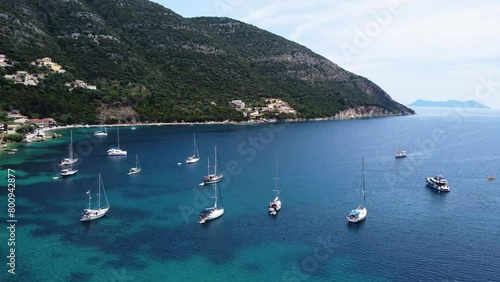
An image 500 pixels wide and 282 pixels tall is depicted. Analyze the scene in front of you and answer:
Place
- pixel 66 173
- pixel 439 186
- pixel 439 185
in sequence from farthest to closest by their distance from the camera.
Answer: pixel 66 173
pixel 439 185
pixel 439 186

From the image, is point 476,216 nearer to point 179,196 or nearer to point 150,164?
point 179,196

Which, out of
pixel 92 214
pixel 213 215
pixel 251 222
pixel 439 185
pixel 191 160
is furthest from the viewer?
pixel 191 160

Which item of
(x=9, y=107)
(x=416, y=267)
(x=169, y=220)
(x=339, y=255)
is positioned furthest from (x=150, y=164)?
(x=9, y=107)

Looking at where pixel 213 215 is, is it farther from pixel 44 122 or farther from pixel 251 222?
pixel 44 122

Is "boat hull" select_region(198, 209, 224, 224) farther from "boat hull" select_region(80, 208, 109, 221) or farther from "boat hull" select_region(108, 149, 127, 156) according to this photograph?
"boat hull" select_region(108, 149, 127, 156)

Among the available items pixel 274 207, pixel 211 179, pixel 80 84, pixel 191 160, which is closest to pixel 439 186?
pixel 274 207

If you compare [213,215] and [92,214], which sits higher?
[92,214]

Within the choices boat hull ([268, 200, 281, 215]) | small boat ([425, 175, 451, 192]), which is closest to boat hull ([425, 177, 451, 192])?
small boat ([425, 175, 451, 192])

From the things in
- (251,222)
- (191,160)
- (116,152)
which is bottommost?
(251,222)

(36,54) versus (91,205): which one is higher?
(36,54)
